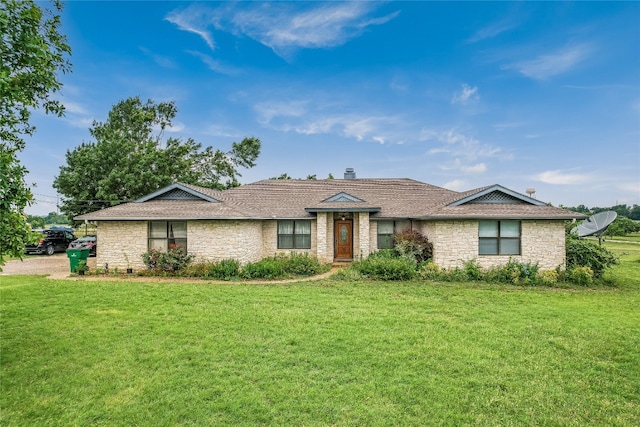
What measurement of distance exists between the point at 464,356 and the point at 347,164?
1893 centimetres

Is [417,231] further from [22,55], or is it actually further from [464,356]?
[22,55]

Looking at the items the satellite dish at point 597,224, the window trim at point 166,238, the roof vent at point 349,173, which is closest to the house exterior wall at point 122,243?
the window trim at point 166,238

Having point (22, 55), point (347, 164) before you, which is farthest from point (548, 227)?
point (22, 55)

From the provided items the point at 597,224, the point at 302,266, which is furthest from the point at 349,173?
the point at 597,224

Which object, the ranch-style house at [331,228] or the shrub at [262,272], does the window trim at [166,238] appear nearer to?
the ranch-style house at [331,228]

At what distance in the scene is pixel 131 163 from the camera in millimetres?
24453

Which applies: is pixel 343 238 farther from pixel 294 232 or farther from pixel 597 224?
pixel 597 224

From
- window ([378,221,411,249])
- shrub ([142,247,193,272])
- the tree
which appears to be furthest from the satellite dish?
the tree

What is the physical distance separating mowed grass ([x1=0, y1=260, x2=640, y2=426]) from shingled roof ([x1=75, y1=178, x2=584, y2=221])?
473cm

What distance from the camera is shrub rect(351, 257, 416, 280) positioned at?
38.9 ft

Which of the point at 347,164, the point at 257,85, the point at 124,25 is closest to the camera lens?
the point at 124,25

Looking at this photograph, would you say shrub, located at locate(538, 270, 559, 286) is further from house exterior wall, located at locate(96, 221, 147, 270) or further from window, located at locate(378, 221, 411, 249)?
house exterior wall, located at locate(96, 221, 147, 270)

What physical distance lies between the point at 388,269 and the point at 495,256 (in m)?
4.77

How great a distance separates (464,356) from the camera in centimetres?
515
